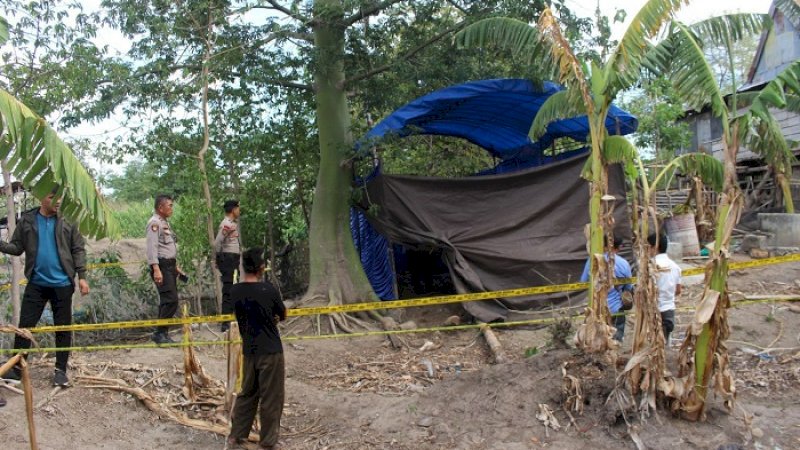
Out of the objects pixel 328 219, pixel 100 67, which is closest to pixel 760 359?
pixel 328 219

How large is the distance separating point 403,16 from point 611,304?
18.0 feet

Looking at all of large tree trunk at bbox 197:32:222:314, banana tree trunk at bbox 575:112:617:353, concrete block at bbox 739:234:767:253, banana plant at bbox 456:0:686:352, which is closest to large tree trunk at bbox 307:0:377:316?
large tree trunk at bbox 197:32:222:314

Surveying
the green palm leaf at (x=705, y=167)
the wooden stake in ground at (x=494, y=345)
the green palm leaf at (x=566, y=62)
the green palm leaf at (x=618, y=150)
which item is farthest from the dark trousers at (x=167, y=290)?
the green palm leaf at (x=705, y=167)

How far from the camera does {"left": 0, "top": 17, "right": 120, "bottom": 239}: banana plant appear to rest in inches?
155

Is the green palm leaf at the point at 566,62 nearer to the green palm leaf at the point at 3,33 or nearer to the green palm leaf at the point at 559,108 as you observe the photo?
the green palm leaf at the point at 559,108

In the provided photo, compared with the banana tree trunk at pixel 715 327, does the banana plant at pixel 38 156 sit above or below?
above

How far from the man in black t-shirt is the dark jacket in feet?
6.08

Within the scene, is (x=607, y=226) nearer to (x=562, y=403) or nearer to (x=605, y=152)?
(x=605, y=152)

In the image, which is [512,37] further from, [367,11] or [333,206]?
[333,206]

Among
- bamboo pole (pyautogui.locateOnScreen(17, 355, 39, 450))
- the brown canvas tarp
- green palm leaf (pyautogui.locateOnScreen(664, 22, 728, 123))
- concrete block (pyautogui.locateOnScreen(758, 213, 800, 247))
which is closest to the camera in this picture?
bamboo pole (pyautogui.locateOnScreen(17, 355, 39, 450))

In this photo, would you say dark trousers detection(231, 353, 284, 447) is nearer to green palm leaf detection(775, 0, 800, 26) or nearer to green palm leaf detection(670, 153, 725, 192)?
green palm leaf detection(670, 153, 725, 192)

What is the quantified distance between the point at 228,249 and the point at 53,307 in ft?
8.73

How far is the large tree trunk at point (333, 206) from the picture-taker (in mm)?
10039

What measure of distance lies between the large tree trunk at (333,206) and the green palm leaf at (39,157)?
5800mm
